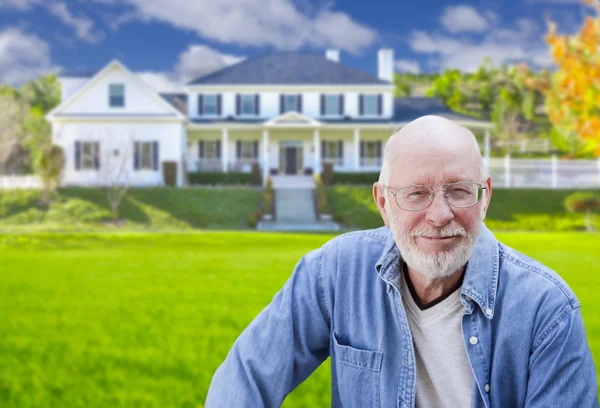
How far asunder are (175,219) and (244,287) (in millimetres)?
15957

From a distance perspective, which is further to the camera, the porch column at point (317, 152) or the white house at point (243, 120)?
the porch column at point (317, 152)

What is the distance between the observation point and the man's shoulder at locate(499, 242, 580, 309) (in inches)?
84.0

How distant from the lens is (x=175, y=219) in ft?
81.9

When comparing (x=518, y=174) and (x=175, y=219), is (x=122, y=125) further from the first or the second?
(x=518, y=174)

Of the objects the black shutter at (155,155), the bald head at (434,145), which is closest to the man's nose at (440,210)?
the bald head at (434,145)

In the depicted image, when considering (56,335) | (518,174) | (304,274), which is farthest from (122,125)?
(304,274)

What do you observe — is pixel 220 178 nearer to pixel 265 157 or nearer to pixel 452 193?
pixel 265 157

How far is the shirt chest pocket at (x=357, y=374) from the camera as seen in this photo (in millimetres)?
2332

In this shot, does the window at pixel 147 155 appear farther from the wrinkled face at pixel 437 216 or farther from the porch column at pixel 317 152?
the wrinkled face at pixel 437 216

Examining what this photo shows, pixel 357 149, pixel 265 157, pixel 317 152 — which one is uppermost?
pixel 357 149

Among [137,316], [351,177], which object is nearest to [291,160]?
[351,177]

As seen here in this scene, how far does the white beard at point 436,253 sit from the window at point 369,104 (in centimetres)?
3193

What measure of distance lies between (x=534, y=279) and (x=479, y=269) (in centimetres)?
17

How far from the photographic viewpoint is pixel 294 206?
1042 inches
